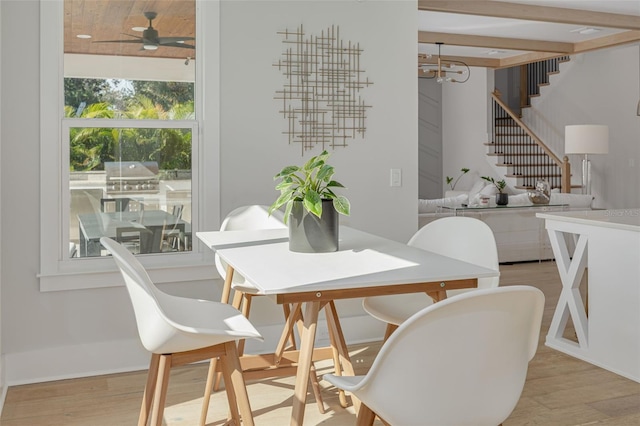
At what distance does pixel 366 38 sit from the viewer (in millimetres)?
3820

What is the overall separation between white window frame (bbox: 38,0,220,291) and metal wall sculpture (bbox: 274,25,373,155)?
1.49ft

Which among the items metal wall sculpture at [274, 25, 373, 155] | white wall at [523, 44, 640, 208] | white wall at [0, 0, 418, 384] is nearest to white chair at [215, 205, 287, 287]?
white wall at [0, 0, 418, 384]

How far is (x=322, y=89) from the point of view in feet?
12.2

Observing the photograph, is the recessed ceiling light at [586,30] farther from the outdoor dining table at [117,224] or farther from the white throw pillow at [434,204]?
the outdoor dining table at [117,224]

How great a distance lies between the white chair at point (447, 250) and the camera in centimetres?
254

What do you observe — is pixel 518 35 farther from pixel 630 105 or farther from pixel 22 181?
pixel 22 181

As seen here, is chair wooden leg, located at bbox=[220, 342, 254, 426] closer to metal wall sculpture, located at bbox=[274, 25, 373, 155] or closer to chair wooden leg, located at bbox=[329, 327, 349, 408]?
chair wooden leg, located at bbox=[329, 327, 349, 408]

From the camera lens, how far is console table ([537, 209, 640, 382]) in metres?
3.17

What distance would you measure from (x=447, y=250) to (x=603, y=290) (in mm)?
1186

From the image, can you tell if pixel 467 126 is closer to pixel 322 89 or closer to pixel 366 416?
pixel 322 89

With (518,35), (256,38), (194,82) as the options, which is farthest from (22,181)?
(518,35)

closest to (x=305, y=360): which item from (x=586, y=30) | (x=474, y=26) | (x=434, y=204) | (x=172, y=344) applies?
(x=172, y=344)

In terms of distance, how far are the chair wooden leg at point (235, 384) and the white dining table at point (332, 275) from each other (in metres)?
0.15

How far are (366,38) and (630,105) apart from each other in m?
6.63
